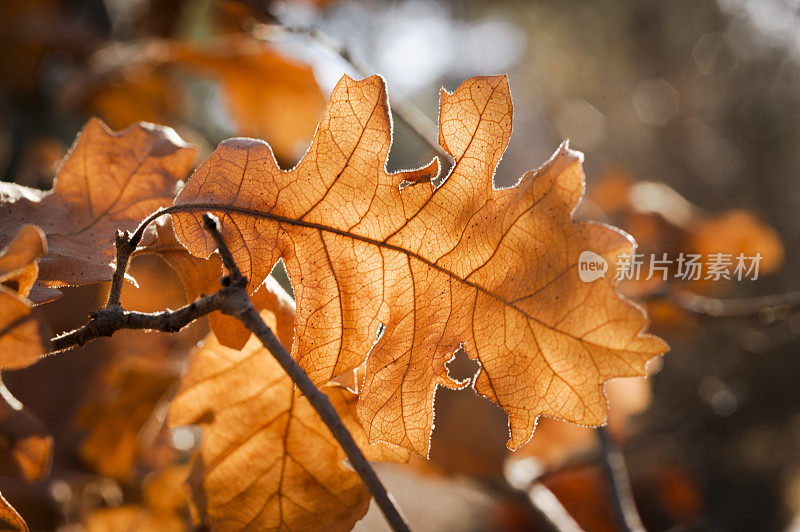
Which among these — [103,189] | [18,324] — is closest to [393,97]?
[103,189]

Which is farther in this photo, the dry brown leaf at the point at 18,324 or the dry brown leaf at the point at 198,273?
the dry brown leaf at the point at 198,273

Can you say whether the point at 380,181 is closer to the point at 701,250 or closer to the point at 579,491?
the point at 701,250

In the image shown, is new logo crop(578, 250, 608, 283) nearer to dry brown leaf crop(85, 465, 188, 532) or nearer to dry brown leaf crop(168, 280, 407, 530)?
dry brown leaf crop(168, 280, 407, 530)

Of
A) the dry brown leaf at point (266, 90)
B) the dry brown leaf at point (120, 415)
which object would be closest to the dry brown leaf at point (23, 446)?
the dry brown leaf at point (120, 415)

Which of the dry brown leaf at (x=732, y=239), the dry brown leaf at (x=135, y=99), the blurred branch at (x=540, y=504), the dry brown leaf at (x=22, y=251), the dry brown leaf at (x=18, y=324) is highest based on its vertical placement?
the dry brown leaf at (x=135, y=99)

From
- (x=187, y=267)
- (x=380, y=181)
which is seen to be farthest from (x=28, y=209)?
(x=380, y=181)

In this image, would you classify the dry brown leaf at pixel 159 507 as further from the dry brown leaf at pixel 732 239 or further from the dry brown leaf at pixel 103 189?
the dry brown leaf at pixel 732 239
